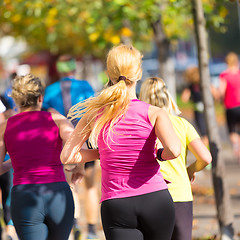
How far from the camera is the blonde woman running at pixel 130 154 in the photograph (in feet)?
11.3

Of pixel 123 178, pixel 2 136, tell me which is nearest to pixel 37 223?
pixel 2 136

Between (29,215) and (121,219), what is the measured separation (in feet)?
2.97

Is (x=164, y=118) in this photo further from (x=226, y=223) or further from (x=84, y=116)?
(x=226, y=223)

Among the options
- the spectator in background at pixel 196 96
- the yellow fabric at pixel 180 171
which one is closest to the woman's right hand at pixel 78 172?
the yellow fabric at pixel 180 171

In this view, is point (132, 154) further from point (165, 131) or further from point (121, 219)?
point (121, 219)

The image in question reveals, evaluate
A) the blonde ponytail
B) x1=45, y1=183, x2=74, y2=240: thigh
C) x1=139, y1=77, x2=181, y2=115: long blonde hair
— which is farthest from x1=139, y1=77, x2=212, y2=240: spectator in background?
the blonde ponytail

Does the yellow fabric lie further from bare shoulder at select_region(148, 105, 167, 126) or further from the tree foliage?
the tree foliage

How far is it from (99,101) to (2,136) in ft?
3.34

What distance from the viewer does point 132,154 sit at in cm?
343

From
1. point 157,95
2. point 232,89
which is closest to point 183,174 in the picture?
point 157,95

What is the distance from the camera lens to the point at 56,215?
13.6 ft

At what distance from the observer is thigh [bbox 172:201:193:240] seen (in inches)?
163

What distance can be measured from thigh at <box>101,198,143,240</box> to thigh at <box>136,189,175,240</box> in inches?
1.8

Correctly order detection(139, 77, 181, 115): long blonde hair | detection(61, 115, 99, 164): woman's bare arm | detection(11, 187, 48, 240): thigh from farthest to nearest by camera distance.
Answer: detection(139, 77, 181, 115): long blonde hair < detection(11, 187, 48, 240): thigh < detection(61, 115, 99, 164): woman's bare arm
